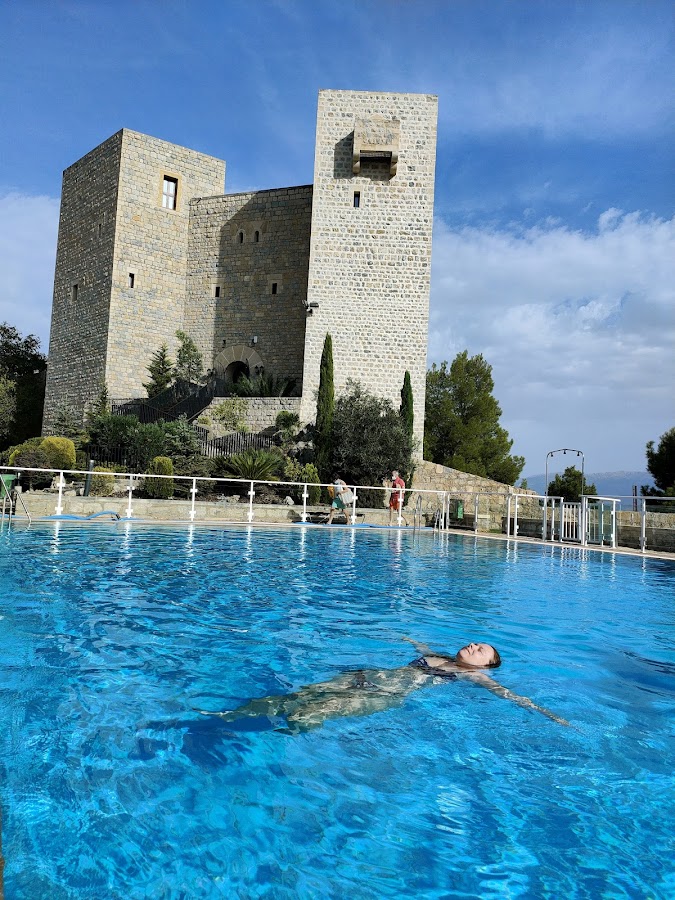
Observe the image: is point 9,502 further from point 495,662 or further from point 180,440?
point 495,662

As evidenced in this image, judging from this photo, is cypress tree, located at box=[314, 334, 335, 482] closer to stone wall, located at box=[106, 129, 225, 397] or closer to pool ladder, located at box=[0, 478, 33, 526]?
stone wall, located at box=[106, 129, 225, 397]

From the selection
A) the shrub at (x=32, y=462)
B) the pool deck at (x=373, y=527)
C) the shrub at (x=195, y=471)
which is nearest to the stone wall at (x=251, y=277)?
the shrub at (x=195, y=471)

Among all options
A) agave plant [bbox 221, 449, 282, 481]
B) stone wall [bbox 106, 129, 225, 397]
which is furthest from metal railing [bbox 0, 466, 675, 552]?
stone wall [bbox 106, 129, 225, 397]

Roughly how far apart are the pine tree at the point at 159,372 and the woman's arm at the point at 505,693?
22508 millimetres

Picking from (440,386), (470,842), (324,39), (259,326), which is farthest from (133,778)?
(440,386)

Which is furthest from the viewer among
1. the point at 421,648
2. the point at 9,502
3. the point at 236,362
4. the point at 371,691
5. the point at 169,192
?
the point at 169,192

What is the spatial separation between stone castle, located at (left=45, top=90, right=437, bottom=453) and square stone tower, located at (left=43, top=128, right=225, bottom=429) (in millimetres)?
52

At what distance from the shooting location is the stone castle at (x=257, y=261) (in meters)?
21.3

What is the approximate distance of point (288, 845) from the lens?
198 centimetres

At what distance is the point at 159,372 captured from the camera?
2503 centimetres

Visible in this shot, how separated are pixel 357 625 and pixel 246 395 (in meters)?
18.0

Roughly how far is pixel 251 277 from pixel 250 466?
1219 cm

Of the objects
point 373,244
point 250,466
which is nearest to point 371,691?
point 250,466

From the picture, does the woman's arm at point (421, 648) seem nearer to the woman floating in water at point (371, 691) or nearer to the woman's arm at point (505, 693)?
the woman floating in water at point (371, 691)
